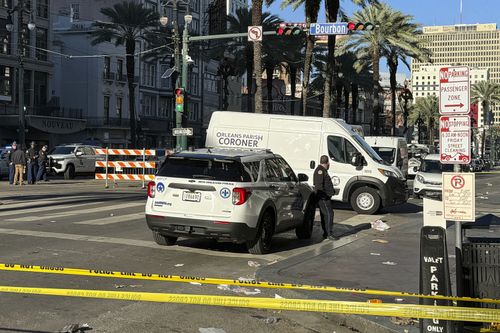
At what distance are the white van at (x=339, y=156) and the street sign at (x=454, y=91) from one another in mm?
10695

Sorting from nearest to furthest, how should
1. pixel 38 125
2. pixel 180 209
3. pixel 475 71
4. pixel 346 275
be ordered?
pixel 346 275
pixel 180 209
pixel 38 125
pixel 475 71

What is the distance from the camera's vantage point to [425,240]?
5.26 metres

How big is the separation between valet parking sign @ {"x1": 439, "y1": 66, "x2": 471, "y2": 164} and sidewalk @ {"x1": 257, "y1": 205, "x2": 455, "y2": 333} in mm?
1823

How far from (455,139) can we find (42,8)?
56.3m

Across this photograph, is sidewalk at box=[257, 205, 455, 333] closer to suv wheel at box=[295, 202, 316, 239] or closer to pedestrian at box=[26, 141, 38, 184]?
suv wheel at box=[295, 202, 316, 239]

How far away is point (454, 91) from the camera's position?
6359mm

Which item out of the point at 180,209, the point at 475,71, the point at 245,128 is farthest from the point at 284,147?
the point at 475,71

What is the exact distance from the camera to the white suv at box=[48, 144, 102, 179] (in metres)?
31.4

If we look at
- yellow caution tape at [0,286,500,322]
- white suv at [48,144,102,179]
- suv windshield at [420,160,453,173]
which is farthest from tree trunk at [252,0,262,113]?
yellow caution tape at [0,286,500,322]

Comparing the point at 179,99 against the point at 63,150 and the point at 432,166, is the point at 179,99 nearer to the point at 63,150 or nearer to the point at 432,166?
the point at 63,150

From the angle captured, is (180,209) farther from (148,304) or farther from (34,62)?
(34,62)

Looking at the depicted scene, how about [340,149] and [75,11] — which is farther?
[75,11]

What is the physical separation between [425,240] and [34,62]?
55.1 m

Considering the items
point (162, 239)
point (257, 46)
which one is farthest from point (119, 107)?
point (162, 239)
